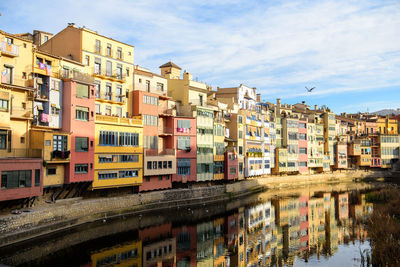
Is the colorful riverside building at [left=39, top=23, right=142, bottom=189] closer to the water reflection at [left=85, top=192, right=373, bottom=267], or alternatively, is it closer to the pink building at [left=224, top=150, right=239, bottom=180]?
the water reflection at [left=85, top=192, right=373, bottom=267]

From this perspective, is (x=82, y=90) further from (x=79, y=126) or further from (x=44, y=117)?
(x=44, y=117)

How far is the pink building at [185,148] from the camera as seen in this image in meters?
51.9

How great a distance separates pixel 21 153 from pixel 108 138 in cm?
1001

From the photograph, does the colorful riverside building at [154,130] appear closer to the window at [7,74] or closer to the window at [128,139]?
the window at [128,139]

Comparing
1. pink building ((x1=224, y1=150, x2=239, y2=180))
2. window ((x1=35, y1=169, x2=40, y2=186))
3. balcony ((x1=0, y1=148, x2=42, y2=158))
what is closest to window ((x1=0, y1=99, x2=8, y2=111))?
balcony ((x1=0, y1=148, x2=42, y2=158))

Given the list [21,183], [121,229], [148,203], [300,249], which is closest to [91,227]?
[121,229]

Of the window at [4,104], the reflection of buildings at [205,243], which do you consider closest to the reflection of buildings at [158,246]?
the reflection of buildings at [205,243]

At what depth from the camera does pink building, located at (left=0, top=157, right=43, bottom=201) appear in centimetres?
3007

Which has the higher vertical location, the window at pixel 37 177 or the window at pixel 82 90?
the window at pixel 82 90

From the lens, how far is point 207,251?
104 feet

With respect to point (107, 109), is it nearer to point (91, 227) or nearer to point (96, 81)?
point (96, 81)

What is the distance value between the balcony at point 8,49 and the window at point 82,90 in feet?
22.0

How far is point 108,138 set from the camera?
41875mm

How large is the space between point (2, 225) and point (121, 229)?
10669mm
